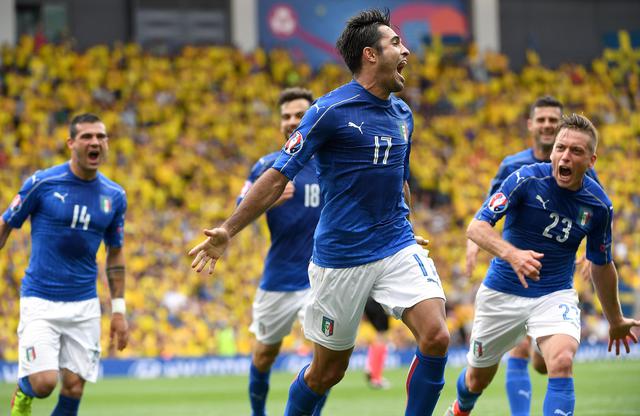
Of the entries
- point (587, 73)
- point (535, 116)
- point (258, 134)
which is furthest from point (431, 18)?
point (535, 116)

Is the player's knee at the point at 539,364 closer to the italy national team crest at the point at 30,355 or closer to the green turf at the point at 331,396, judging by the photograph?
the green turf at the point at 331,396

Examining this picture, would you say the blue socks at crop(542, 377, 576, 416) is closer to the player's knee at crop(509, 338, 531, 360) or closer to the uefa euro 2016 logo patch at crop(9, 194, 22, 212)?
the player's knee at crop(509, 338, 531, 360)

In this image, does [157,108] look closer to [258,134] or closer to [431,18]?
[258,134]

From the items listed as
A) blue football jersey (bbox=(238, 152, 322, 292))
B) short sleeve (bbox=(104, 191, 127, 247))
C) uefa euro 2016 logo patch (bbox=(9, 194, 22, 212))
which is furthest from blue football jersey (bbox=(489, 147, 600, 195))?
uefa euro 2016 logo patch (bbox=(9, 194, 22, 212))

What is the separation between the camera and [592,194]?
777 cm

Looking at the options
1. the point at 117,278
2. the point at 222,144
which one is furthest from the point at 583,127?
the point at 222,144

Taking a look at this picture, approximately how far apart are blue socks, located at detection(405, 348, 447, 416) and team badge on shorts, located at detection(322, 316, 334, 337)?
1.93ft

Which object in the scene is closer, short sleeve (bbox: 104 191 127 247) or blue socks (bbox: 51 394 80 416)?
blue socks (bbox: 51 394 80 416)

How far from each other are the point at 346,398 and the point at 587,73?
22.6 metres

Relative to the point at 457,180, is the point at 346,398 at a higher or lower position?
lower

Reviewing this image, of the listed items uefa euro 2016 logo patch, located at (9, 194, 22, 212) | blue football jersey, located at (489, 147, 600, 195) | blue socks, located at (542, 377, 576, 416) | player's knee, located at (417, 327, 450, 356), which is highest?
blue football jersey, located at (489, 147, 600, 195)

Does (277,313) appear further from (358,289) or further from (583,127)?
(583,127)

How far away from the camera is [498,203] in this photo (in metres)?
7.69

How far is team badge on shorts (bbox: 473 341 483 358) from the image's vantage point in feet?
27.4
